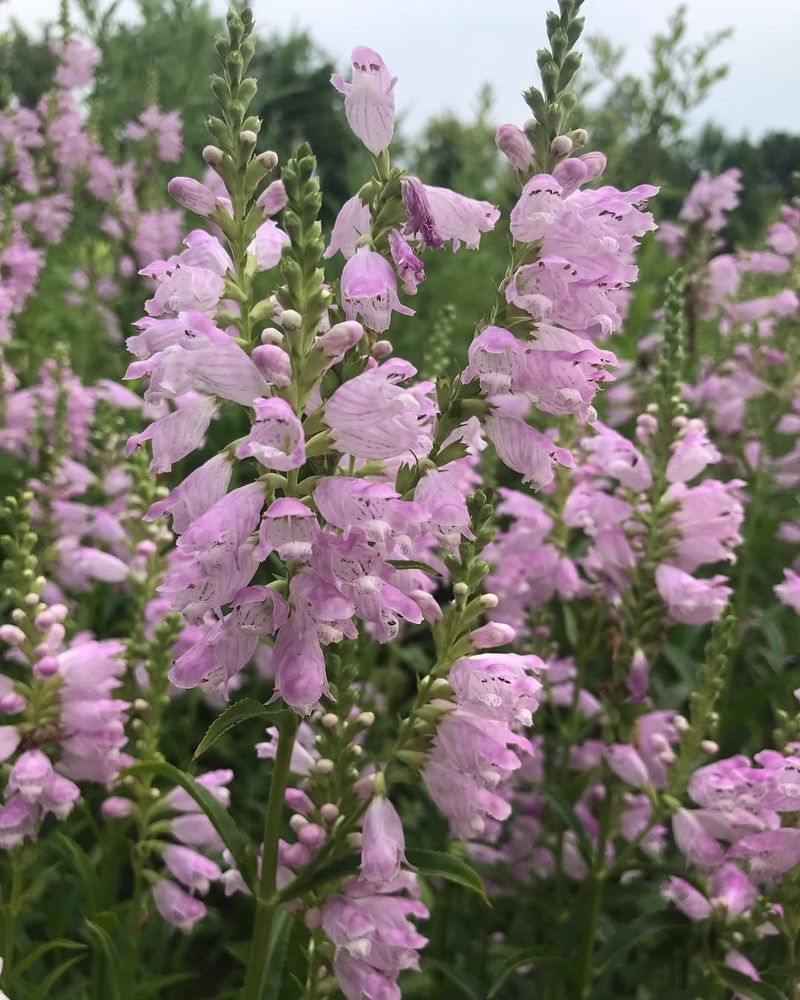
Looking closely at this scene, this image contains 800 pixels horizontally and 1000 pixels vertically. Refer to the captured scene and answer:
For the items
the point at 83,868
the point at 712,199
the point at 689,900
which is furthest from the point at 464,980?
the point at 712,199

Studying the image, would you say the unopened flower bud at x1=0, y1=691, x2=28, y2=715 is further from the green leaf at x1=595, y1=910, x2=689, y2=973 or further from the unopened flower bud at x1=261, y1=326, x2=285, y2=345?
the green leaf at x1=595, y1=910, x2=689, y2=973

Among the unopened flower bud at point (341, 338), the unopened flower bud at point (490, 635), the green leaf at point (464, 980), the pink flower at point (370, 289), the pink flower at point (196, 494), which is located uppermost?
the pink flower at point (370, 289)

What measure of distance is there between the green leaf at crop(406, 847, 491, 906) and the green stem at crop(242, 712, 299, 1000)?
0.91 feet

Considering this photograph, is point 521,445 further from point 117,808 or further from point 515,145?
point 117,808

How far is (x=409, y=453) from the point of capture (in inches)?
63.1

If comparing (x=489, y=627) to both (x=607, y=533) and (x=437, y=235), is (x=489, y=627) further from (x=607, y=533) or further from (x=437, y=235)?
(x=607, y=533)

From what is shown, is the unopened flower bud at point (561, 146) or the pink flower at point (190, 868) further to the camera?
the pink flower at point (190, 868)

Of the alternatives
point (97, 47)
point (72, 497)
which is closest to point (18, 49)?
point (97, 47)

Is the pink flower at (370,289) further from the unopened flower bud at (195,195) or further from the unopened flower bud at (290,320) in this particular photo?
the unopened flower bud at (195,195)

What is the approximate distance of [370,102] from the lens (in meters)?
1.61

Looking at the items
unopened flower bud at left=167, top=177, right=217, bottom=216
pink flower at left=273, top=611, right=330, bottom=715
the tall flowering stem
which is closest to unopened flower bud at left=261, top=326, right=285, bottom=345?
unopened flower bud at left=167, top=177, right=217, bottom=216

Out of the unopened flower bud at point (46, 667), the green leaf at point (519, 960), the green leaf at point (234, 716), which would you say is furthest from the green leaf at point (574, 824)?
the unopened flower bud at point (46, 667)

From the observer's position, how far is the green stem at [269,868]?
5.40 ft

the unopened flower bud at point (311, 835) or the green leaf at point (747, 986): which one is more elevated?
the unopened flower bud at point (311, 835)
